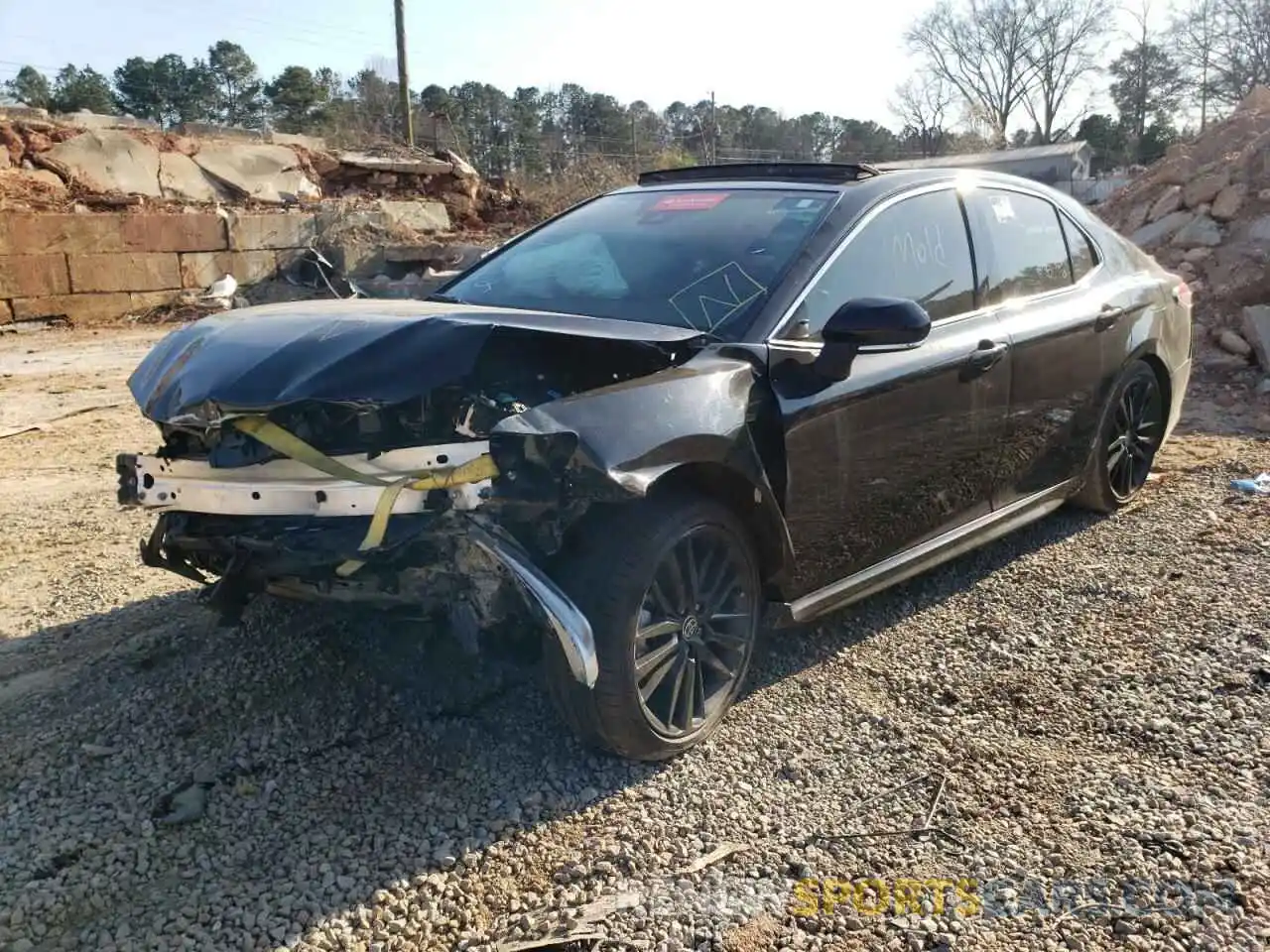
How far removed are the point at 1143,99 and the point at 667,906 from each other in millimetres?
66872

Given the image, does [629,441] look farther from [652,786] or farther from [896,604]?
[896,604]

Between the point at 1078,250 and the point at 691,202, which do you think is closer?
the point at 691,202

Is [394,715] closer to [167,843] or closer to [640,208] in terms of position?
[167,843]

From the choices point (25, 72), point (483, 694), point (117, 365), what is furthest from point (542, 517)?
point (25, 72)

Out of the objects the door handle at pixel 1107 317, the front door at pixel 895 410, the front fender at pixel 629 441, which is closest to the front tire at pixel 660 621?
the front fender at pixel 629 441

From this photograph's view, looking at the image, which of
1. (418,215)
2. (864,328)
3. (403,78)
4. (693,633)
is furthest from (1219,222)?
(403,78)

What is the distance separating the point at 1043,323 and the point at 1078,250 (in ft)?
2.49

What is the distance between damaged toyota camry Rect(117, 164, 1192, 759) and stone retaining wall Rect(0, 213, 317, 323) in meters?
15.2

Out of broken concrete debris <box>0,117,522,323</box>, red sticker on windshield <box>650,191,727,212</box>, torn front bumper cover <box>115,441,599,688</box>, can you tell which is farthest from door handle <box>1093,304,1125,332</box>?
broken concrete debris <box>0,117,522,323</box>

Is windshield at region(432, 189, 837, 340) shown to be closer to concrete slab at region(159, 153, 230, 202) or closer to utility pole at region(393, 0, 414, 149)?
concrete slab at region(159, 153, 230, 202)

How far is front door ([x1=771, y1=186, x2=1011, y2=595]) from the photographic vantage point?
11.2 ft

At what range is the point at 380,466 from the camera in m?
2.86

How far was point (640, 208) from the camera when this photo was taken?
429cm

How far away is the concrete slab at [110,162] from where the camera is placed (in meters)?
19.0
